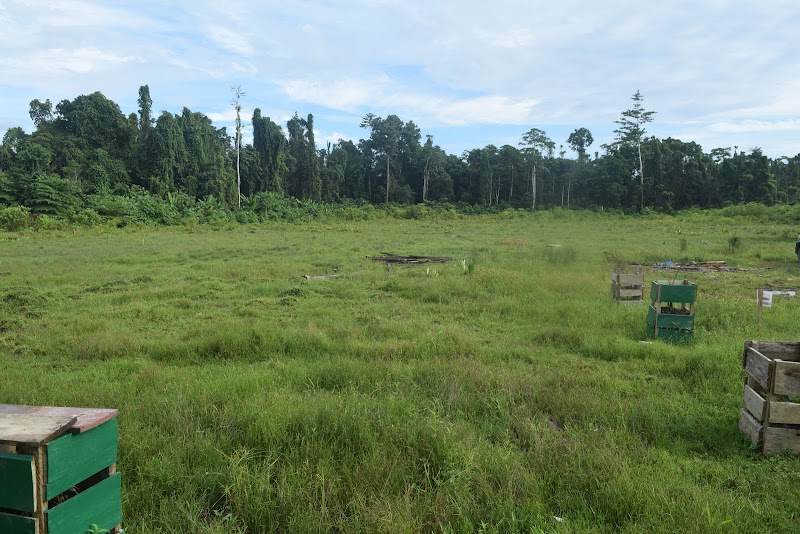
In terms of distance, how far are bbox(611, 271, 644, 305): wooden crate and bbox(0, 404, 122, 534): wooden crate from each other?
935 centimetres

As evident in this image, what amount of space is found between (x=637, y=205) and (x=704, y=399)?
5361 centimetres

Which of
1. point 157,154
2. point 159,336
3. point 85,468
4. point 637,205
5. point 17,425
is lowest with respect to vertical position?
point 159,336

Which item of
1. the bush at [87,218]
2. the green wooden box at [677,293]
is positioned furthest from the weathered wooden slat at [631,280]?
the bush at [87,218]

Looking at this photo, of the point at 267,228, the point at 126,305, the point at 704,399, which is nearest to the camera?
the point at 704,399

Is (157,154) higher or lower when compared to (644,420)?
higher

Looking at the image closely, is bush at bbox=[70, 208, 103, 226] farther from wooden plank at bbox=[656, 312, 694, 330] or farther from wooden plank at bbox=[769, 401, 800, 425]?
wooden plank at bbox=[769, 401, 800, 425]

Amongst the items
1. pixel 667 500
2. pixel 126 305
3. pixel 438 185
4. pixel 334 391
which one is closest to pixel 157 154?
pixel 438 185

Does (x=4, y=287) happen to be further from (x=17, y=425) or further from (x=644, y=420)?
(x=644, y=420)

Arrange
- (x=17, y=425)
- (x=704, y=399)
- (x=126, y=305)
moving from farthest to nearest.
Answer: (x=126, y=305), (x=704, y=399), (x=17, y=425)

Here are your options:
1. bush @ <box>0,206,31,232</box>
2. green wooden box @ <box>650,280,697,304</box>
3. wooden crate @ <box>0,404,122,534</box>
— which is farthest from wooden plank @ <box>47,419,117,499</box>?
bush @ <box>0,206,31,232</box>

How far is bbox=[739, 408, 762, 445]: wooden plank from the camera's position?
414cm

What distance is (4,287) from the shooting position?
11750 mm

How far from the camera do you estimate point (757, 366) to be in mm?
4305

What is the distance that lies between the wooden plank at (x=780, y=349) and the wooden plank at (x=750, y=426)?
0.67 meters
